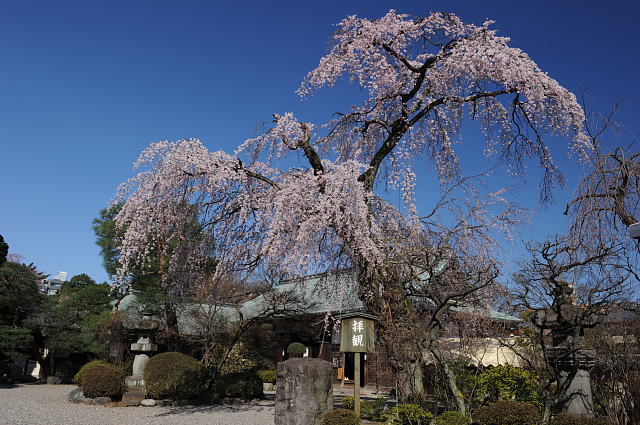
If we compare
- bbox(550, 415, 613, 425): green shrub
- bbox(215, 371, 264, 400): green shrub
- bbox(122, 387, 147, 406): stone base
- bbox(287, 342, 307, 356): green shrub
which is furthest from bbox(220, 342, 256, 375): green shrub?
bbox(550, 415, 613, 425): green shrub

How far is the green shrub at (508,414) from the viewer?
22.0ft

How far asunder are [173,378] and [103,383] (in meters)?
1.73

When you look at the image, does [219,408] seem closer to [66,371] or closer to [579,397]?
[579,397]

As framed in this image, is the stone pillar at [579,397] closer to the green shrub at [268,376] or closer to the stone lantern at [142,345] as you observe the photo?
the stone lantern at [142,345]

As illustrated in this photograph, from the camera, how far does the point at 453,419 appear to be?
6.95 metres

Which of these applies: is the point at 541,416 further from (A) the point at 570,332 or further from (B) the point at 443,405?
(B) the point at 443,405

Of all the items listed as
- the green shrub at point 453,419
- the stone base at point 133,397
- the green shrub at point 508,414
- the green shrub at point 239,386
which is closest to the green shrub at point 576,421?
the green shrub at point 508,414

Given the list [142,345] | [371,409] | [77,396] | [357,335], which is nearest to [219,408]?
[142,345]

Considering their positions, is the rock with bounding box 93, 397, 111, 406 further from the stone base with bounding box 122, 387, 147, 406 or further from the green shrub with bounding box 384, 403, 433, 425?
the green shrub with bounding box 384, 403, 433, 425

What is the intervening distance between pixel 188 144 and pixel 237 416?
609 cm

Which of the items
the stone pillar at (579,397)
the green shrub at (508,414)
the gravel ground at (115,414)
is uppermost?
the stone pillar at (579,397)

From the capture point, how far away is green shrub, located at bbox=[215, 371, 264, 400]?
1334cm

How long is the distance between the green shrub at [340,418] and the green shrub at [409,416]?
2.19ft

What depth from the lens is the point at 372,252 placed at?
8562 millimetres
